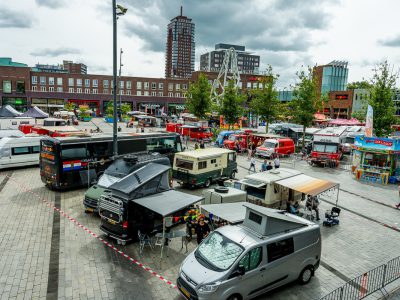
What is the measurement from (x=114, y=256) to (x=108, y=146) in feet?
35.5

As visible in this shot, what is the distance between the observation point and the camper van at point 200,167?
19.5 meters

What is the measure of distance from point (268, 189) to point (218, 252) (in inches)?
287

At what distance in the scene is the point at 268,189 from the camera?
1528cm

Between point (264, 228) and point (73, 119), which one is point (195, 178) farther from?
point (73, 119)

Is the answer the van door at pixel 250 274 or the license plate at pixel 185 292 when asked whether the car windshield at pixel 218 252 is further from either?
the license plate at pixel 185 292

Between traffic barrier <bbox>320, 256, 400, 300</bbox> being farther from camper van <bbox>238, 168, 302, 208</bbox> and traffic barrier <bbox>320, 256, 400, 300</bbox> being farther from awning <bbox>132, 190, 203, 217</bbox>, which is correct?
camper van <bbox>238, 168, 302, 208</bbox>

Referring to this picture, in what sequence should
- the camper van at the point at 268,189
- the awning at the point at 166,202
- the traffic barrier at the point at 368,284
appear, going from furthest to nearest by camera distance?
the camper van at the point at 268,189 → the awning at the point at 166,202 → the traffic barrier at the point at 368,284

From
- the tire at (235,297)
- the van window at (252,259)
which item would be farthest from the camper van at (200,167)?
the tire at (235,297)

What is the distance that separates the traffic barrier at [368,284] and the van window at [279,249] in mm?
1616

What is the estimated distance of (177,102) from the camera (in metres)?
92.2

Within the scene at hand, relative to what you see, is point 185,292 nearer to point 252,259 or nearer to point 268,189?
A: point 252,259

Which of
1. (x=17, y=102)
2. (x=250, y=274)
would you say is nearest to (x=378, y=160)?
(x=250, y=274)

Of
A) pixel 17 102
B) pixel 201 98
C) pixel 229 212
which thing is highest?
pixel 201 98

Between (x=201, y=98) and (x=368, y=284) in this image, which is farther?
(x=201, y=98)
